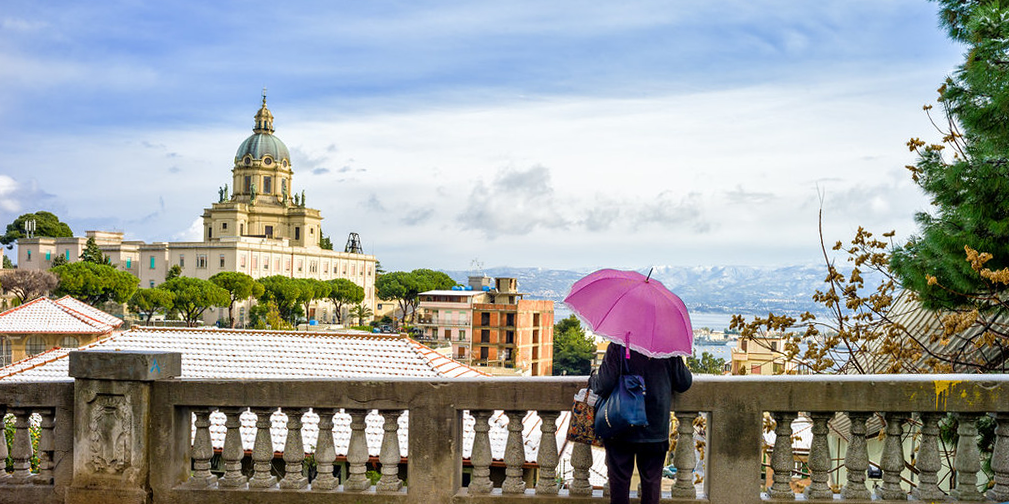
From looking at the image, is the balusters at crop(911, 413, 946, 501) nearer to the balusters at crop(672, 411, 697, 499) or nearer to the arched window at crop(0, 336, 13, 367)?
the balusters at crop(672, 411, 697, 499)

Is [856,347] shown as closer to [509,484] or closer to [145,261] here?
[509,484]

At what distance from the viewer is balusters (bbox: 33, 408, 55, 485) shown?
5.77m

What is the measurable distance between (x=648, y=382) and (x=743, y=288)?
2428 cm

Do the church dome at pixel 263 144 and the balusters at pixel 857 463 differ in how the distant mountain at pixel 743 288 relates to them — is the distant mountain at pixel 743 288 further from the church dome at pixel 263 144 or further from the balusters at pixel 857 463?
the church dome at pixel 263 144

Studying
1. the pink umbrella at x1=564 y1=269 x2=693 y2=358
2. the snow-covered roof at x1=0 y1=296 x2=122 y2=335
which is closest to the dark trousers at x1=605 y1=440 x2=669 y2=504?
the pink umbrella at x1=564 y1=269 x2=693 y2=358

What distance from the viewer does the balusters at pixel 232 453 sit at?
5.71 meters

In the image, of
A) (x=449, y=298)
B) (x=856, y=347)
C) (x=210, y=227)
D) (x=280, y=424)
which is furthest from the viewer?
(x=210, y=227)

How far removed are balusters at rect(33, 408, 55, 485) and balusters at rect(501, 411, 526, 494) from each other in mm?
3176

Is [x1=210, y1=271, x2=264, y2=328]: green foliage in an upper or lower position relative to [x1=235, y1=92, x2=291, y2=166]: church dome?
lower

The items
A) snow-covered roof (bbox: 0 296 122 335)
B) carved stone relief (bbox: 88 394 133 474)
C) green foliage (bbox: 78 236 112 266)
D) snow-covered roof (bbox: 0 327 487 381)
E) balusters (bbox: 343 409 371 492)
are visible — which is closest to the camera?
balusters (bbox: 343 409 371 492)

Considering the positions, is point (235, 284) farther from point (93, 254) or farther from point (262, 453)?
point (262, 453)

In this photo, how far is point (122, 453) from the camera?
223 inches

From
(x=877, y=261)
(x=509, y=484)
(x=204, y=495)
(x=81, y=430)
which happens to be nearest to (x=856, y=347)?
(x=877, y=261)

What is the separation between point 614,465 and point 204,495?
2.86m
